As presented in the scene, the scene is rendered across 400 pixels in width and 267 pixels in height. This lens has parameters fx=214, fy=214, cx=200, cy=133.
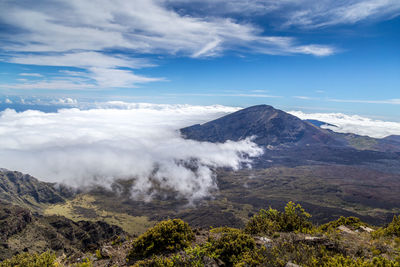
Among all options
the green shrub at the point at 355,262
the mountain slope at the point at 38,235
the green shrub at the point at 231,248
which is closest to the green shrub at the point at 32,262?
the green shrub at the point at 231,248

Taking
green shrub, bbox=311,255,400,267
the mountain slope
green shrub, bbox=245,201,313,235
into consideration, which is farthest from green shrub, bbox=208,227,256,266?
the mountain slope

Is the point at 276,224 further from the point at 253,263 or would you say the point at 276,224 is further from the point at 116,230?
the point at 116,230

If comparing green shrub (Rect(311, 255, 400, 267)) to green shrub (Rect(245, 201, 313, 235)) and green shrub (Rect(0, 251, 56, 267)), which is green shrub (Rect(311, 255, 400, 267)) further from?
green shrub (Rect(0, 251, 56, 267))

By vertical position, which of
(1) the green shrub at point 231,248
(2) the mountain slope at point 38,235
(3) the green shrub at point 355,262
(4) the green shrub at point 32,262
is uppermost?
(3) the green shrub at point 355,262

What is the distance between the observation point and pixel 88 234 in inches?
4764

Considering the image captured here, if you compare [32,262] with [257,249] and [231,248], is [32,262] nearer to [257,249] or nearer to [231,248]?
[231,248]

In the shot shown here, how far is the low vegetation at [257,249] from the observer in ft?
39.8

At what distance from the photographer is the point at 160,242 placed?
625 inches

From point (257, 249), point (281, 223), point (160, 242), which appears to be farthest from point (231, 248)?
point (281, 223)

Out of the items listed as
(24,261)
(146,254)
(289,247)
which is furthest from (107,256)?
(289,247)

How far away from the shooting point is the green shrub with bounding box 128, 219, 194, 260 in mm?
15477

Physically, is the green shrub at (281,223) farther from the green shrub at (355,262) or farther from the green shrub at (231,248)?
the green shrub at (355,262)

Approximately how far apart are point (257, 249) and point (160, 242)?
23.0 feet

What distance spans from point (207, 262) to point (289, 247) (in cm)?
541
